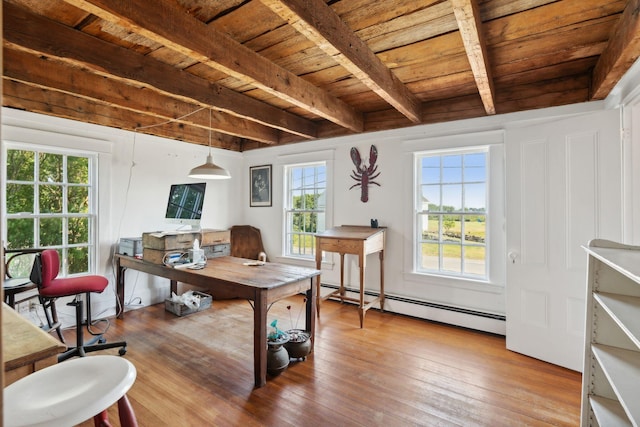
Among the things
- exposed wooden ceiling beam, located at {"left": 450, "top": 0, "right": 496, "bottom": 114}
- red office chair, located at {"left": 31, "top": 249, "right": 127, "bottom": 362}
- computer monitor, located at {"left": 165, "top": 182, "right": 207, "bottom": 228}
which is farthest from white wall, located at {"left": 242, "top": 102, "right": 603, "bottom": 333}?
red office chair, located at {"left": 31, "top": 249, "right": 127, "bottom": 362}

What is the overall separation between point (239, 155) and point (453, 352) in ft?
13.4

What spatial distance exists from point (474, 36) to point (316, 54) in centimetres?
110

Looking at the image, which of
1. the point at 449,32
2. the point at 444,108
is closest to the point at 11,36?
the point at 449,32

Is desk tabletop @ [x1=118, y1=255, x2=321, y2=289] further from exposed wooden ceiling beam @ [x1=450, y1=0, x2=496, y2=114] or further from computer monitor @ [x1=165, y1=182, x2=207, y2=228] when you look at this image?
exposed wooden ceiling beam @ [x1=450, y1=0, x2=496, y2=114]

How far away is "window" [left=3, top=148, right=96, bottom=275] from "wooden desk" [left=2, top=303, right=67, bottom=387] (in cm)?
249

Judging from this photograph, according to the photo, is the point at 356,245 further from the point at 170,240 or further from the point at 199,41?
the point at 199,41

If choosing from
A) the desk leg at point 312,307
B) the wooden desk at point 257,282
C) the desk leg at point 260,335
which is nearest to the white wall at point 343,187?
the wooden desk at point 257,282

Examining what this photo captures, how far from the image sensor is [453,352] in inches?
118

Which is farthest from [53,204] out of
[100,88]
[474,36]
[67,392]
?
[474,36]

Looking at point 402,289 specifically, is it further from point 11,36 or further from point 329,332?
point 11,36

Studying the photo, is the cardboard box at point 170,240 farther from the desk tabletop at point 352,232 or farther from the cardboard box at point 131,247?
the desk tabletop at point 352,232

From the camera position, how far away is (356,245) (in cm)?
358

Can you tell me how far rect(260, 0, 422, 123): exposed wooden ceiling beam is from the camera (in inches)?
69.3

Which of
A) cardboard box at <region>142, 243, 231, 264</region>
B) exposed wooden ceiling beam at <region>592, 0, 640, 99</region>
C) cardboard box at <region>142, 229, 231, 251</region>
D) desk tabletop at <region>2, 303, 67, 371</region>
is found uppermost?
exposed wooden ceiling beam at <region>592, 0, 640, 99</region>
